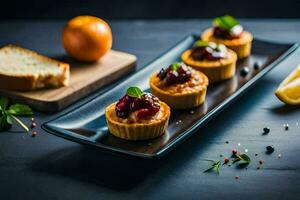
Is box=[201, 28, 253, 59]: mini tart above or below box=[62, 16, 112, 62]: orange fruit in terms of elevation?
below

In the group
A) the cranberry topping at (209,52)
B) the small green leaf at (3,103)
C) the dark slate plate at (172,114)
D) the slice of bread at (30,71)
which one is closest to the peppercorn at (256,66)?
the dark slate plate at (172,114)

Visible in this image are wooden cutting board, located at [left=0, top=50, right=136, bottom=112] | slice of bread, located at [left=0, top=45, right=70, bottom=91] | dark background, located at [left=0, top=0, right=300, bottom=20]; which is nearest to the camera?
wooden cutting board, located at [left=0, top=50, right=136, bottom=112]

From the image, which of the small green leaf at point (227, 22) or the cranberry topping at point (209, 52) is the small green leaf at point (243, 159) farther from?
the small green leaf at point (227, 22)

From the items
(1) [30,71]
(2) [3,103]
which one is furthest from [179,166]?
(1) [30,71]

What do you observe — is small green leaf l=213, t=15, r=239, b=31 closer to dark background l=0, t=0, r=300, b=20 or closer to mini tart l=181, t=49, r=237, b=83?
mini tart l=181, t=49, r=237, b=83

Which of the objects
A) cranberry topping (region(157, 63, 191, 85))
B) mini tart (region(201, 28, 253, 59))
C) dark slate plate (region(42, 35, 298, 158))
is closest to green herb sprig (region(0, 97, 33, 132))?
dark slate plate (region(42, 35, 298, 158))

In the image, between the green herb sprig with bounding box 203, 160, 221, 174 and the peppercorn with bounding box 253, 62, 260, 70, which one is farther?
the peppercorn with bounding box 253, 62, 260, 70

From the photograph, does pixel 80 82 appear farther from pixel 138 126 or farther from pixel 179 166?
pixel 179 166
